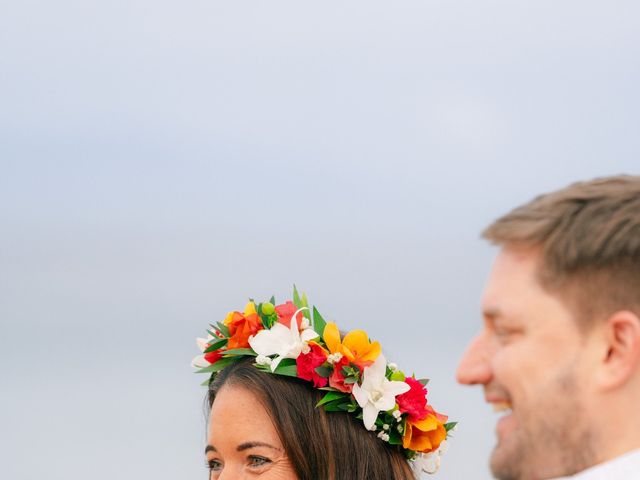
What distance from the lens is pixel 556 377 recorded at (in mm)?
2537

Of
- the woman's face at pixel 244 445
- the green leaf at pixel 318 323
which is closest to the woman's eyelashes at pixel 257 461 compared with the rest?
the woman's face at pixel 244 445

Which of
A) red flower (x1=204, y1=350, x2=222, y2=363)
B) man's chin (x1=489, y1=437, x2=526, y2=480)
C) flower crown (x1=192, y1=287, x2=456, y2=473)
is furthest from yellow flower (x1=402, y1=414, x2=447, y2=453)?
man's chin (x1=489, y1=437, x2=526, y2=480)

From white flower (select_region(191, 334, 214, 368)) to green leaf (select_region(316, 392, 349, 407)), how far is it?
2.27 ft

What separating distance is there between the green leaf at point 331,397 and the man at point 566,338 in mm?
2628

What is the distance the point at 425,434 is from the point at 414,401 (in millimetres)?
160

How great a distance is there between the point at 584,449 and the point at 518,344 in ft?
0.88

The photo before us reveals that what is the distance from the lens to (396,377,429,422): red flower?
558 cm

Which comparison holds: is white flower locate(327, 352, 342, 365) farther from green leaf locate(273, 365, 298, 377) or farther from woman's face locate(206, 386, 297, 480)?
woman's face locate(206, 386, 297, 480)

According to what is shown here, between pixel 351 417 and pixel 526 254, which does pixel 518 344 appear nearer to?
pixel 526 254

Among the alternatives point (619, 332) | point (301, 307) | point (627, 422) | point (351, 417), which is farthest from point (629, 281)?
point (301, 307)

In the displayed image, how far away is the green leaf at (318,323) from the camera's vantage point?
18.7 ft

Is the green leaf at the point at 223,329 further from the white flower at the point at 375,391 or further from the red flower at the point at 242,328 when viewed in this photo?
the white flower at the point at 375,391

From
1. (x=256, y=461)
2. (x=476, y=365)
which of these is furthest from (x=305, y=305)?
(x=476, y=365)

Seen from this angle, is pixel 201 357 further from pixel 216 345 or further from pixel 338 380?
pixel 338 380
